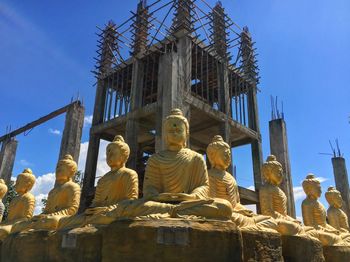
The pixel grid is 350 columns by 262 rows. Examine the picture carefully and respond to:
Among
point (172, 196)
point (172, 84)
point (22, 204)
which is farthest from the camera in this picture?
point (172, 84)

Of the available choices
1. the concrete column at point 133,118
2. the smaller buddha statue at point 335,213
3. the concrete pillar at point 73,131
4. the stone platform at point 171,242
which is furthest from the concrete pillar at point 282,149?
the stone platform at point 171,242

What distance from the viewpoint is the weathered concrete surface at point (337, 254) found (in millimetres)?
5691

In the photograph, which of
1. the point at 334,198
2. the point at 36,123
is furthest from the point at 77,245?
the point at 36,123

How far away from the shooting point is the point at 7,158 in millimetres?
18781

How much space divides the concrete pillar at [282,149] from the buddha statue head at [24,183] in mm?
7797

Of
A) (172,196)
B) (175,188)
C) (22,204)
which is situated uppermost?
(22,204)

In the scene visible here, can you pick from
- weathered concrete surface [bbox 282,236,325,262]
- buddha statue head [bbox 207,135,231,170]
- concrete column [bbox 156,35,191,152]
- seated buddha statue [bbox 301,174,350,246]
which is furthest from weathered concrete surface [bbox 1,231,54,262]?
concrete column [bbox 156,35,191,152]

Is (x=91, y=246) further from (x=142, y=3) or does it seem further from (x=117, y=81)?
(x=142, y=3)

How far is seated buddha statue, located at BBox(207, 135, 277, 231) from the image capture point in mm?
4570

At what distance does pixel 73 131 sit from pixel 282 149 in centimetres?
795

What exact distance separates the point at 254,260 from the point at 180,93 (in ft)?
36.7

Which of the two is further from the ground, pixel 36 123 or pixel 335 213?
pixel 36 123

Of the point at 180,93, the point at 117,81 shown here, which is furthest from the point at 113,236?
the point at 117,81

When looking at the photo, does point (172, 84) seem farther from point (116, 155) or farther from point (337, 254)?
point (337, 254)
